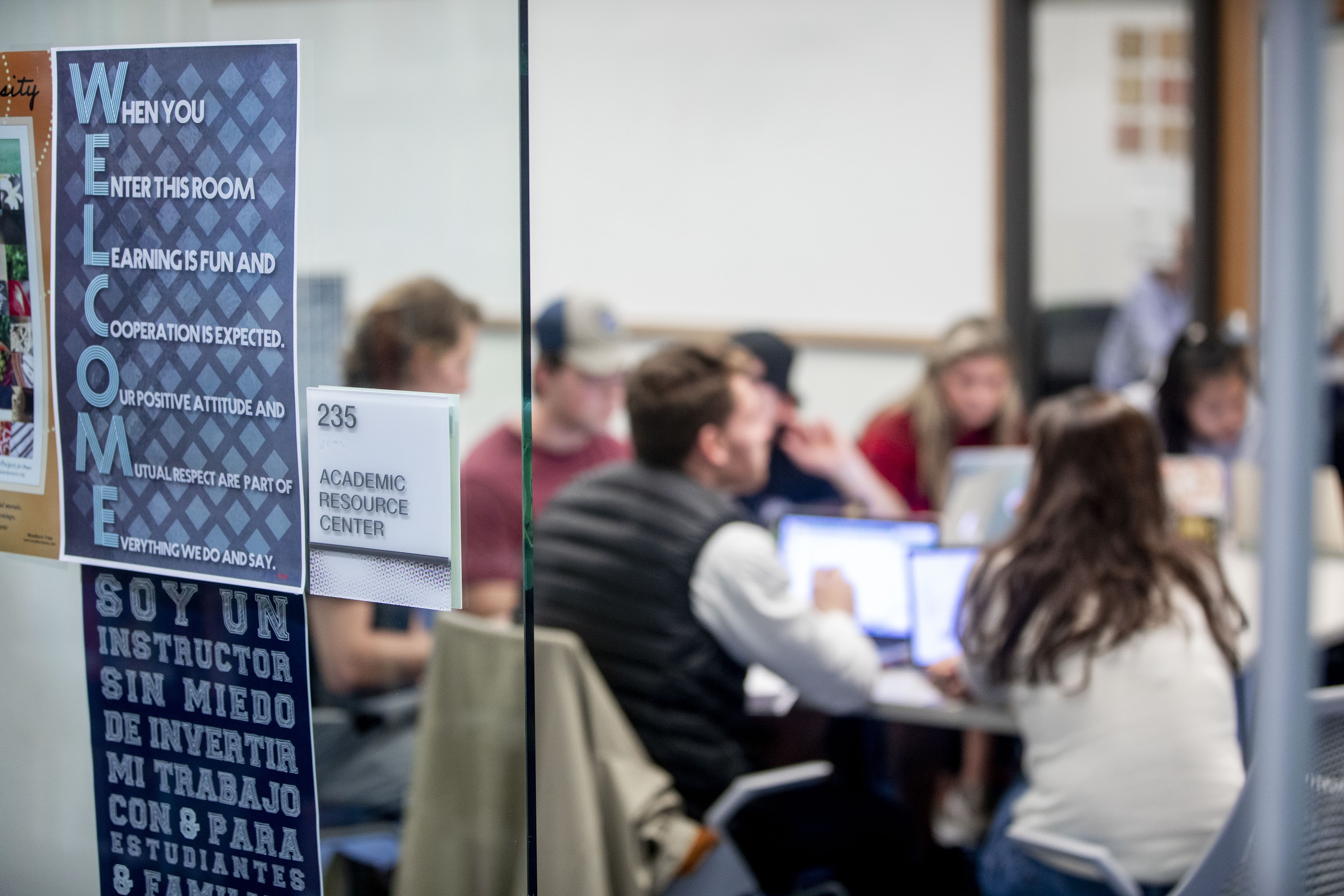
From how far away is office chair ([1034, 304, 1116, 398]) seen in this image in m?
5.67

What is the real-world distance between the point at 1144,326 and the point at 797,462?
112 inches

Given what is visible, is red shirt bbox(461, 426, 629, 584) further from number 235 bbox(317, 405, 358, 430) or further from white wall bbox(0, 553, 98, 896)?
white wall bbox(0, 553, 98, 896)

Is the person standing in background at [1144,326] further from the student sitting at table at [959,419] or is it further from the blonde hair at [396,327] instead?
the blonde hair at [396,327]

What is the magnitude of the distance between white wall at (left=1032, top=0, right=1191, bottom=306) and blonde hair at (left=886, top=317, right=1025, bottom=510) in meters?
2.27

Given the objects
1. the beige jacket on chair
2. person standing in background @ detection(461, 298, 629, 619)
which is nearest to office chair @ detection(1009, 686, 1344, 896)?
the beige jacket on chair

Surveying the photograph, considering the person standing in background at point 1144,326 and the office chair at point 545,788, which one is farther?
the person standing in background at point 1144,326

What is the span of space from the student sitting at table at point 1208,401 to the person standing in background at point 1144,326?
6.56 feet

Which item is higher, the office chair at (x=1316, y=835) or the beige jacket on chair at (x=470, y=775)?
the beige jacket on chair at (x=470, y=775)

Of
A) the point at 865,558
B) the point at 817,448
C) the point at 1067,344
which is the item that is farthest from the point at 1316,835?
the point at 1067,344

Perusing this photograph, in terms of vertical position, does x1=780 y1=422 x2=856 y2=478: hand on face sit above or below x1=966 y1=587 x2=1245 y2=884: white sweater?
above

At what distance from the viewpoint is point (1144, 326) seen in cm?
560

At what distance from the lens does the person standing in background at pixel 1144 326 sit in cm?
559

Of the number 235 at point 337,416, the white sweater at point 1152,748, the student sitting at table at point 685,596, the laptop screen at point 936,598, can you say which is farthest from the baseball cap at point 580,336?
the number 235 at point 337,416

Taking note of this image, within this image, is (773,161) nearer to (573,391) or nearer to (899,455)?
(899,455)
